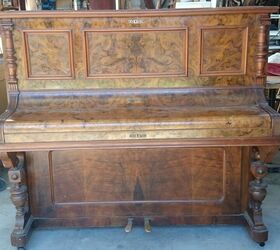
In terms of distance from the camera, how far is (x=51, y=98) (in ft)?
6.81

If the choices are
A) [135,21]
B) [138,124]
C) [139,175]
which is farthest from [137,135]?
[135,21]

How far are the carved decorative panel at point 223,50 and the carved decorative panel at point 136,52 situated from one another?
4.5 inches

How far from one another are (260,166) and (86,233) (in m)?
1.13

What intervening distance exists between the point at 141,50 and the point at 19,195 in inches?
41.5

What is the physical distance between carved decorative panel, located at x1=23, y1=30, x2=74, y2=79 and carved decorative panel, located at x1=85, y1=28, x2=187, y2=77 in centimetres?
11

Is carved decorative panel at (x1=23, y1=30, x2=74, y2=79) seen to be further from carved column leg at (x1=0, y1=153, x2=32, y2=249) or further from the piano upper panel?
carved column leg at (x1=0, y1=153, x2=32, y2=249)

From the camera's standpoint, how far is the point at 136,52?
208cm

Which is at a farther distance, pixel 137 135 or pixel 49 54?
pixel 49 54

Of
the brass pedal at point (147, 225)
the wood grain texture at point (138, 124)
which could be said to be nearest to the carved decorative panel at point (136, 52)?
the wood grain texture at point (138, 124)

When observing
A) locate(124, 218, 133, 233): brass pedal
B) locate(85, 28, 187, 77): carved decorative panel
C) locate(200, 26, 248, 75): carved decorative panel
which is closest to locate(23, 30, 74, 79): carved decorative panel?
locate(85, 28, 187, 77): carved decorative panel

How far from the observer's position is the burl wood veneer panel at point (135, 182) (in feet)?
7.23

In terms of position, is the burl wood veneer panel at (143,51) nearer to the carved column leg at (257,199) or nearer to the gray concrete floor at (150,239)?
the carved column leg at (257,199)

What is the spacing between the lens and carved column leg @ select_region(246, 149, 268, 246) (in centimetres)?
205

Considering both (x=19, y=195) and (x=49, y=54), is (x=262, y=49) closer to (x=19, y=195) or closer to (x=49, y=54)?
(x=49, y=54)
